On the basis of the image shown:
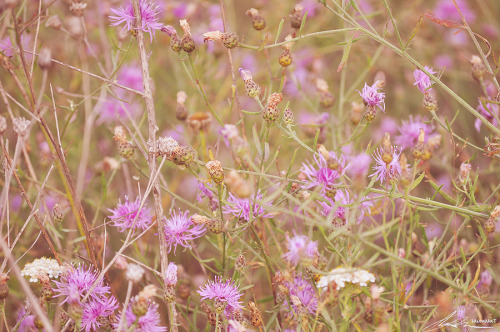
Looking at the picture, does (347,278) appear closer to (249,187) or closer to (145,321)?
(249,187)

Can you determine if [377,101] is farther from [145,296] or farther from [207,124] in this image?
[145,296]

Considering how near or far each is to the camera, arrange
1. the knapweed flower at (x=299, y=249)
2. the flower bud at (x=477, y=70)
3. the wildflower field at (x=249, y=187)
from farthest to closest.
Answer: the flower bud at (x=477, y=70)
the wildflower field at (x=249, y=187)
the knapweed flower at (x=299, y=249)

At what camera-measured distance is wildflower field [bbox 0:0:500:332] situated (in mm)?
1024

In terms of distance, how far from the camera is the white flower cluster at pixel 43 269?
1.11 meters

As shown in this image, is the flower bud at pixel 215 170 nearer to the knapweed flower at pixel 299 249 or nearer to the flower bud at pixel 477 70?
the knapweed flower at pixel 299 249

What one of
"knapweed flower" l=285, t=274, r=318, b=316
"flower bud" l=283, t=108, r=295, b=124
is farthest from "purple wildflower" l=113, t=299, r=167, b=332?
"flower bud" l=283, t=108, r=295, b=124

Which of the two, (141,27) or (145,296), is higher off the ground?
(141,27)

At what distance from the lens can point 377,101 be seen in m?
1.18

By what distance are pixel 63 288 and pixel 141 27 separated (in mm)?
630

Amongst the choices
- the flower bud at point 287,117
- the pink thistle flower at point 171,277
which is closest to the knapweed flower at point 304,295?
the pink thistle flower at point 171,277

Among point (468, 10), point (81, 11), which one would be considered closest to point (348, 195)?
point (81, 11)

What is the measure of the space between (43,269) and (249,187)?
0.56 meters

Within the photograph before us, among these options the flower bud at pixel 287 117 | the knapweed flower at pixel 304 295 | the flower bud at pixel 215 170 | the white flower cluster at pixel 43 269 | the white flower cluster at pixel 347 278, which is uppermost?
the flower bud at pixel 287 117

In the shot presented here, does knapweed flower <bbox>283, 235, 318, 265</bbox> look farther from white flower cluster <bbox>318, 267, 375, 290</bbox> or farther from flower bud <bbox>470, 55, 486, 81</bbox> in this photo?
flower bud <bbox>470, 55, 486, 81</bbox>
